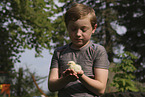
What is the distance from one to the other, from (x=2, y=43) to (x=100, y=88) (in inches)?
465

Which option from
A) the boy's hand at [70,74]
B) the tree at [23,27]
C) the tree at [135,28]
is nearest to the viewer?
the boy's hand at [70,74]

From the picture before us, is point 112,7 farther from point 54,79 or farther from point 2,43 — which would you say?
point 54,79

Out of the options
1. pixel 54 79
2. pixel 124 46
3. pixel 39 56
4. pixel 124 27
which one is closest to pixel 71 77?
pixel 54 79

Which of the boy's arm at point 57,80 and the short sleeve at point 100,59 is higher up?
the short sleeve at point 100,59

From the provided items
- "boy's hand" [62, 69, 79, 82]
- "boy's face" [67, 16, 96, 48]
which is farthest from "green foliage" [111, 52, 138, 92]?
"boy's hand" [62, 69, 79, 82]

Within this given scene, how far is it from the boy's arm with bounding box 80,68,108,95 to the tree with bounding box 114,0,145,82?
13.8 meters

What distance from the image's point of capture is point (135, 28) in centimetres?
1598

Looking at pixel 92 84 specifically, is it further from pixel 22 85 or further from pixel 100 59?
pixel 22 85

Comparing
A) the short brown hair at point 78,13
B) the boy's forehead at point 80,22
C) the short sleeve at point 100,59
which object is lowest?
the short sleeve at point 100,59

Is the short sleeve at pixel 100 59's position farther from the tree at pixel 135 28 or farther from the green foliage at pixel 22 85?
the tree at pixel 135 28

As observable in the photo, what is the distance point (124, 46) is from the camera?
1525cm

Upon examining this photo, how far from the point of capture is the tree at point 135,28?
1555 cm

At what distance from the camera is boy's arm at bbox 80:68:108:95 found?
6.00 feet

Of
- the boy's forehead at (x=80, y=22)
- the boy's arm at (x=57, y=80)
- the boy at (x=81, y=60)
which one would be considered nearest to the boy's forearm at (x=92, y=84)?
the boy at (x=81, y=60)
